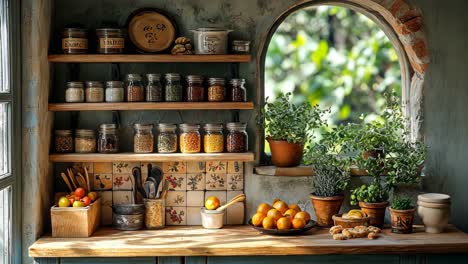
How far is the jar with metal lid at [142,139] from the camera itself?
4195 millimetres

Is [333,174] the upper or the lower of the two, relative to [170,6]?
lower

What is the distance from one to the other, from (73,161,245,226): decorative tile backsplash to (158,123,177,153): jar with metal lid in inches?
7.0

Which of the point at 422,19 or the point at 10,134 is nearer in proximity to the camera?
the point at 10,134

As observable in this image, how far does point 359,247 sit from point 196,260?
0.84 meters

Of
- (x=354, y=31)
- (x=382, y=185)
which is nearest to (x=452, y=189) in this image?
(x=382, y=185)

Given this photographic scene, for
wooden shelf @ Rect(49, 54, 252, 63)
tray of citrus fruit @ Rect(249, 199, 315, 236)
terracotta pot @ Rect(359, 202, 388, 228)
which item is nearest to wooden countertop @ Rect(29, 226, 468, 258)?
tray of citrus fruit @ Rect(249, 199, 315, 236)

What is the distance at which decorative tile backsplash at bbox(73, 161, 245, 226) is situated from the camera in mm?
4340

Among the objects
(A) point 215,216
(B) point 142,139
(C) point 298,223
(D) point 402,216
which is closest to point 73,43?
(B) point 142,139

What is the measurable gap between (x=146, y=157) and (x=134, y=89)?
389mm

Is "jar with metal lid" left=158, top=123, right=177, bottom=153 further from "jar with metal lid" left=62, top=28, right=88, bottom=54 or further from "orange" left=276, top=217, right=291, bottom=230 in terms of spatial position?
"orange" left=276, top=217, right=291, bottom=230

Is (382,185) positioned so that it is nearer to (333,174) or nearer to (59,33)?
(333,174)

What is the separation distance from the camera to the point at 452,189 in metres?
4.39

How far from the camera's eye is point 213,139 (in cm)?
421

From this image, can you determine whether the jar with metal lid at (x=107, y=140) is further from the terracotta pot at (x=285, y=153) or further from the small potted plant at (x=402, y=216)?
the small potted plant at (x=402, y=216)
